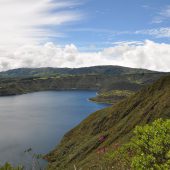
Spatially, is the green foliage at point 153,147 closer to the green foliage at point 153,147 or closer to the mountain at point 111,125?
the green foliage at point 153,147

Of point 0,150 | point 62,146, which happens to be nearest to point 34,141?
point 0,150

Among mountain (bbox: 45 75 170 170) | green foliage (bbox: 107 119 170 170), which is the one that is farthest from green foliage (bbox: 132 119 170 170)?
mountain (bbox: 45 75 170 170)

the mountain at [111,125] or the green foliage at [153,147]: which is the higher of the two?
the green foliage at [153,147]

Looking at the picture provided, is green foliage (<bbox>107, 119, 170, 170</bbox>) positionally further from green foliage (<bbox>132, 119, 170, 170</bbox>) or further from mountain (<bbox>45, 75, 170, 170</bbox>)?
mountain (<bbox>45, 75, 170, 170</bbox>)

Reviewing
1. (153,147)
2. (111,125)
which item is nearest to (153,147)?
(153,147)

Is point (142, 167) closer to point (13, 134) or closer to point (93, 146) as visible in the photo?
point (93, 146)

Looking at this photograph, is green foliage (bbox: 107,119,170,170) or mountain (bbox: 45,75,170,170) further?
mountain (bbox: 45,75,170,170)

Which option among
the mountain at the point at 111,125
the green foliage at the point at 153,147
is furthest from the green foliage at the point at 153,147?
the mountain at the point at 111,125

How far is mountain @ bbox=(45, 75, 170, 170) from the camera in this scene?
96188mm

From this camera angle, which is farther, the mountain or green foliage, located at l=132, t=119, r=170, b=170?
the mountain

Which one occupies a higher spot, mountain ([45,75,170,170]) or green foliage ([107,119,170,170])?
green foliage ([107,119,170,170])

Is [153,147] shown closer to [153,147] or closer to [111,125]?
[153,147]

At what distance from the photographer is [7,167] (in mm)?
43219

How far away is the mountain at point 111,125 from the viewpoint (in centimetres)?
9619
